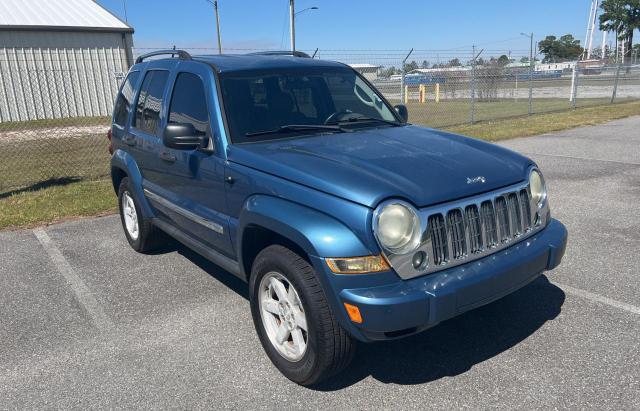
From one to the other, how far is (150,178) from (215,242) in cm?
129

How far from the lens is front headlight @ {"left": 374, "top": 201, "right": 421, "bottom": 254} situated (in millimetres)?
2758

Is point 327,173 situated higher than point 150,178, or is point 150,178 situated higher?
point 327,173

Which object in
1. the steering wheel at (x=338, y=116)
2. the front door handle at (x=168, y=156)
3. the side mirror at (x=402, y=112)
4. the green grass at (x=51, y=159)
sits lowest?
the green grass at (x=51, y=159)

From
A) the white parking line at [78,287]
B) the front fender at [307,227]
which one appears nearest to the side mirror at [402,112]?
the front fender at [307,227]

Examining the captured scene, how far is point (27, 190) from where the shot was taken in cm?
→ 860

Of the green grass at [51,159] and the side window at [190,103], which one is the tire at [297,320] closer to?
the side window at [190,103]

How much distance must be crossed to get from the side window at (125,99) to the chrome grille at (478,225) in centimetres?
361

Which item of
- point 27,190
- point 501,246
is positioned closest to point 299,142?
point 501,246

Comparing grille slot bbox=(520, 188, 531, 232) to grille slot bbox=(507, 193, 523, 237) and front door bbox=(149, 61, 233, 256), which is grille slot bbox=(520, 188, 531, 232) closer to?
grille slot bbox=(507, 193, 523, 237)

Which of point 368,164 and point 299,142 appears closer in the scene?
point 368,164

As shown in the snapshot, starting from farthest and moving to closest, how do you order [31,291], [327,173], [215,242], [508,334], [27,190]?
[27,190] < [31,291] < [215,242] < [508,334] < [327,173]

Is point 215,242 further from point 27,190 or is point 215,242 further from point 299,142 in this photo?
point 27,190

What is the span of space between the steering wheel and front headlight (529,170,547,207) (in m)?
1.48

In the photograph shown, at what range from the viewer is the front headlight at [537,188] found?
3468mm
